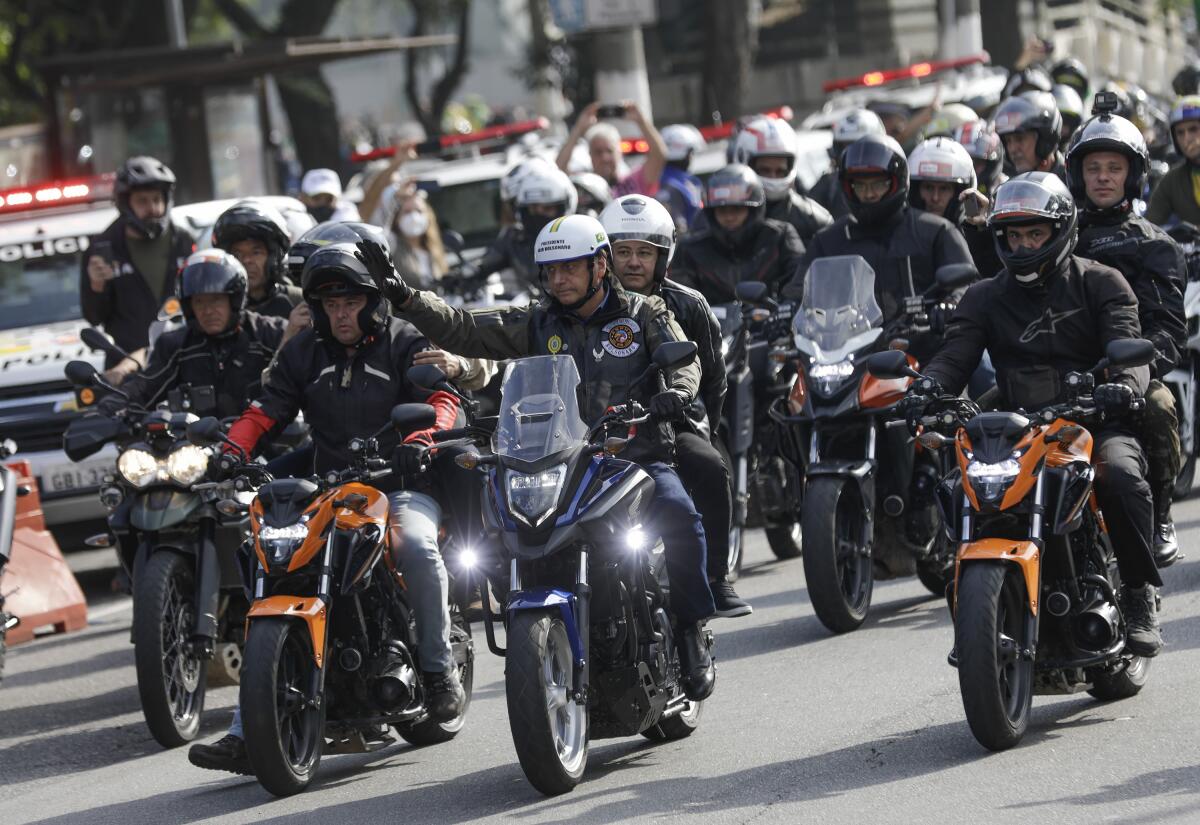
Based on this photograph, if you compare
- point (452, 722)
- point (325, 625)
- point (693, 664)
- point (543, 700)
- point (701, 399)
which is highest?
point (701, 399)

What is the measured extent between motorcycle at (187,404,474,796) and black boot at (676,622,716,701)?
905mm

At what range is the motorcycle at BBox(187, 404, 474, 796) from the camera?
295 inches

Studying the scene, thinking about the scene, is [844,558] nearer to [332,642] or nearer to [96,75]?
[332,642]

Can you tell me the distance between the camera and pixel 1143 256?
888cm

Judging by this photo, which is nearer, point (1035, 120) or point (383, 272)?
point (383, 272)

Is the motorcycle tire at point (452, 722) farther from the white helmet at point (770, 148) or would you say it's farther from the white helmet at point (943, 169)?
the white helmet at point (770, 148)

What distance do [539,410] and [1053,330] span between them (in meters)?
1.87

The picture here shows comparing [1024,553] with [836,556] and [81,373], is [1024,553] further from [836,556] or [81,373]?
[81,373]

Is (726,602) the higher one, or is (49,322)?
(49,322)

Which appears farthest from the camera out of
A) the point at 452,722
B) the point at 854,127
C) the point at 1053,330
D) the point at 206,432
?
the point at 854,127

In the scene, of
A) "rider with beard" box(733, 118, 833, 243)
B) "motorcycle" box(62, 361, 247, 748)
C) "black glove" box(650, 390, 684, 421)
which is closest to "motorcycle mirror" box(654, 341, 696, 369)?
"black glove" box(650, 390, 684, 421)

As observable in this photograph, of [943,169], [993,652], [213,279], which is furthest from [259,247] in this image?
[993,652]

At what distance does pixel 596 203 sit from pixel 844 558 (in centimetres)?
570

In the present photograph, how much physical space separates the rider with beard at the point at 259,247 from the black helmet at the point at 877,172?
2676 millimetres
